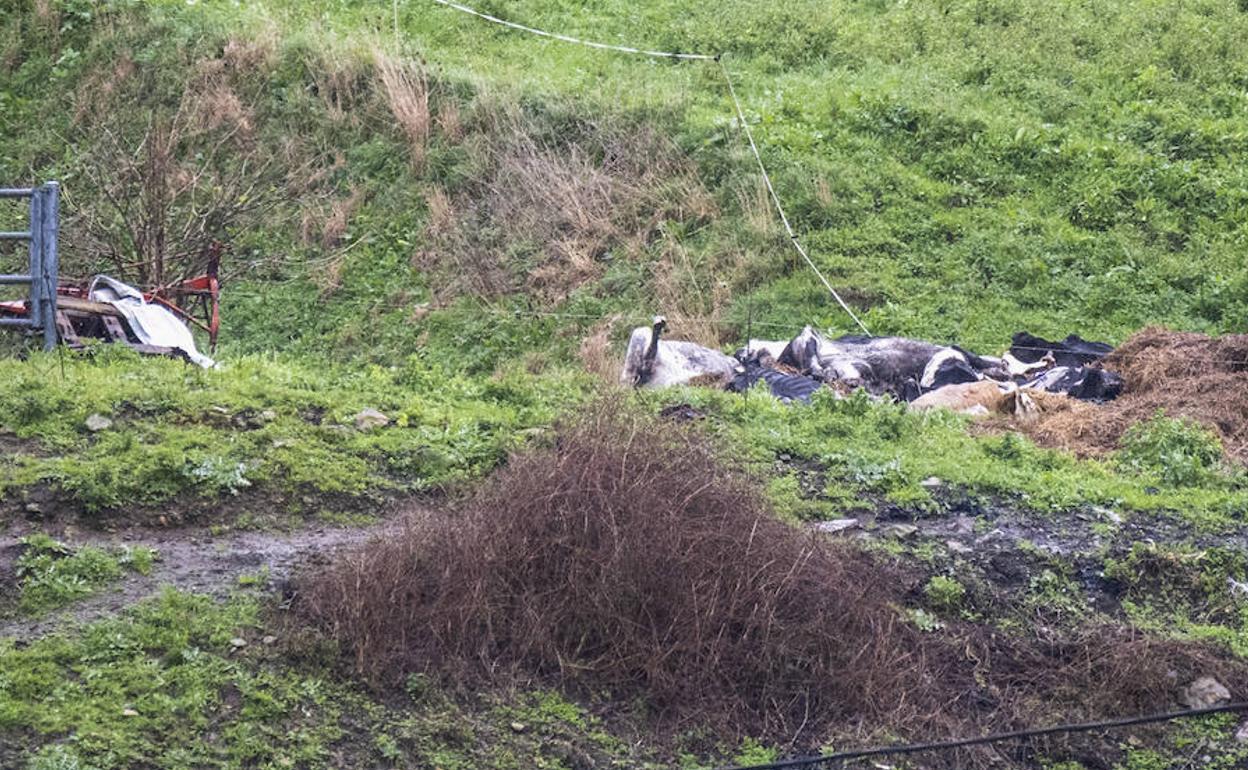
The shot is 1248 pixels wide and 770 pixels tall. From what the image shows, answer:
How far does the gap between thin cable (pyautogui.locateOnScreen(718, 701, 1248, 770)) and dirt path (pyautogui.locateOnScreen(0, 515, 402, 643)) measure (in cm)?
226

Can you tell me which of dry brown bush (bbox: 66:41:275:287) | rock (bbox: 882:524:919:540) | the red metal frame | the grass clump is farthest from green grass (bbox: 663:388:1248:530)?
dry brown bush (bbox: 66:41:275:287)

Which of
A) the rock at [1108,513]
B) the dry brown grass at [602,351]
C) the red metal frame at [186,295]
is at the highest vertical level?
the rock at [1108,513]

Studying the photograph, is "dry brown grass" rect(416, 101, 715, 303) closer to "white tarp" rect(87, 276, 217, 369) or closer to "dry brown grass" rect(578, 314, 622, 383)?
"dry brown grass" rect(578, 314, 622, 383)

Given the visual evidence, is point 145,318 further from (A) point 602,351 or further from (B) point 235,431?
(A) point 602,351

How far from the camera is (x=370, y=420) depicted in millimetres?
8445

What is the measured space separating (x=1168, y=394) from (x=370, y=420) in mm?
5319

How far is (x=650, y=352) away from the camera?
35.5 feet

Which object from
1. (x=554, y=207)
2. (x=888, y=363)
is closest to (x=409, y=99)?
(x=554, y=207)

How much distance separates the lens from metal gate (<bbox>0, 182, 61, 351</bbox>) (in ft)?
30.9

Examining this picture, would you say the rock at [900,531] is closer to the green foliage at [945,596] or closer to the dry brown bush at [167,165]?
the green foliage at [945,596]

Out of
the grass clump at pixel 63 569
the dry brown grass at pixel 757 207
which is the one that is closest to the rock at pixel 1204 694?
the grass clump at pixel 63 569

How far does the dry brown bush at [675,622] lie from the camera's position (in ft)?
19.6

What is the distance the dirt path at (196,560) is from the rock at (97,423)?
3.43 ft

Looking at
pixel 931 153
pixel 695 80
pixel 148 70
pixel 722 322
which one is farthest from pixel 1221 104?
pixel 148 70
